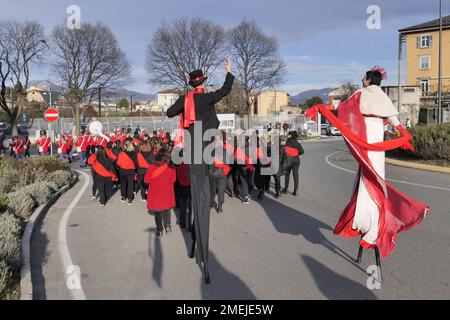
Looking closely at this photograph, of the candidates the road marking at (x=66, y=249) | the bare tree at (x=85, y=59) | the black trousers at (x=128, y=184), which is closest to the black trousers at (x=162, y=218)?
the road marking at (x=66, y=249)

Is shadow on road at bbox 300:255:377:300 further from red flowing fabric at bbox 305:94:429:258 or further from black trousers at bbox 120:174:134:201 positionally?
black trousers at bbox 120:174:134:201

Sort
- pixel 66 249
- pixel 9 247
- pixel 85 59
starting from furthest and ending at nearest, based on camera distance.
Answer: pixel 85 59
pixel 66 249
pixel 9 247

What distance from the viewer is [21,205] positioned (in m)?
8.88

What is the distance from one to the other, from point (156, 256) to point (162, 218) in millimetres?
1987

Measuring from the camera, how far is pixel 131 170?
10.9 meters

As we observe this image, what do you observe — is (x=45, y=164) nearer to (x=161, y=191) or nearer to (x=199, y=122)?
(x=161, y=191)

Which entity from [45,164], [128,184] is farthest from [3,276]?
[45,164]

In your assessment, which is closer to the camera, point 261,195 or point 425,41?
point 261,195

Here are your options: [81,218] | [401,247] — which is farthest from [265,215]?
[81,218]

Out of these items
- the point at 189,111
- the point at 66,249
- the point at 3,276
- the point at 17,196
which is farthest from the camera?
the point at 17,196

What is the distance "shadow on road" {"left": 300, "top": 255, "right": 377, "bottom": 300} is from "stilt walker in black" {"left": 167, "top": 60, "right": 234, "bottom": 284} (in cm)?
124

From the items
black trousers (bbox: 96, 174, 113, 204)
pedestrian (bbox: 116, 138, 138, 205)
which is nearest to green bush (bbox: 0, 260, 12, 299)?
black trousers (bbox: 96, 174, 113, 204)
